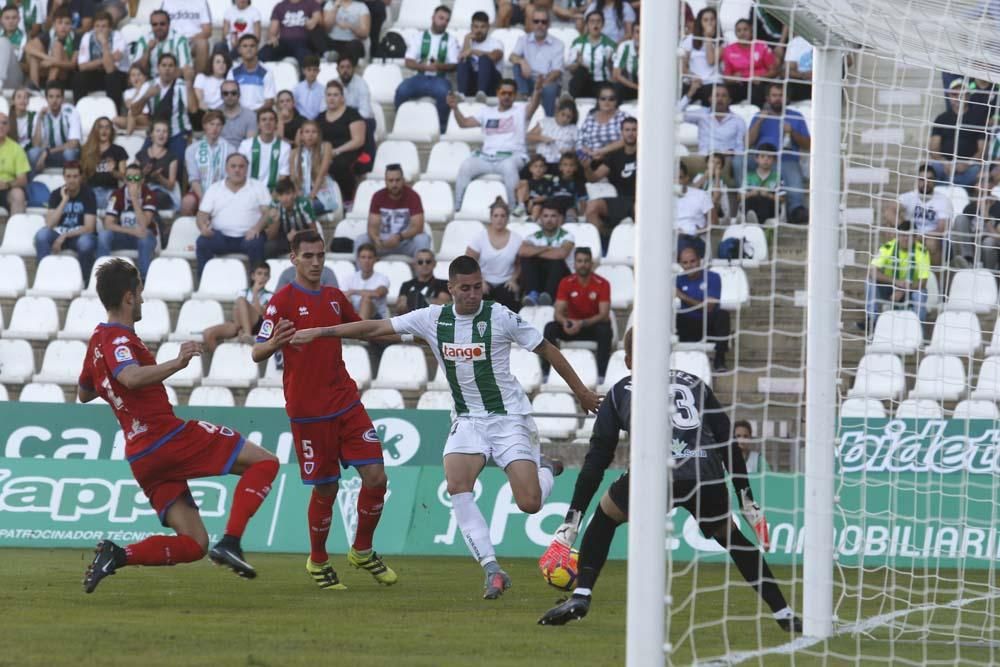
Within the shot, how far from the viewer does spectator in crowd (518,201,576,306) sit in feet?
50.8

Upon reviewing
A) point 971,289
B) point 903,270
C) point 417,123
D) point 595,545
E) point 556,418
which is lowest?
point 556,418

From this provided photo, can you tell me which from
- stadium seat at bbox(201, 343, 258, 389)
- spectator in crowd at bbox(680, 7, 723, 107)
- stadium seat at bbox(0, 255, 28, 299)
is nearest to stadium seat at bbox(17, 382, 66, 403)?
stadium seat at bbox(201, 343, 258, 389)

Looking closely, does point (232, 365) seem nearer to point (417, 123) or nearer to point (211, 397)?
point (211, 397)

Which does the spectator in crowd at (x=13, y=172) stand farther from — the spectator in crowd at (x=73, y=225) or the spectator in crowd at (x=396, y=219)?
the spectator in crowd at (x=396, y=219)

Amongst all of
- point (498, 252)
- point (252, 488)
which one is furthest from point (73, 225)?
point (252, 488)

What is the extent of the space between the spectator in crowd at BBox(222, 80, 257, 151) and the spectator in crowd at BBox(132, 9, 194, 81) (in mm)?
1205

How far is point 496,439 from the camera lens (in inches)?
361

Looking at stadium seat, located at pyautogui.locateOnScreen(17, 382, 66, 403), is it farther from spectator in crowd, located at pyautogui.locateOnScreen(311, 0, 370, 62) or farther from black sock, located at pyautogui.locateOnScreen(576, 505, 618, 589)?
black sock, located at pyautogui.locateOnScreen(576, 505, 618, 589)

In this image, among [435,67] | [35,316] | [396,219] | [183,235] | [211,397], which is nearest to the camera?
[211,397]

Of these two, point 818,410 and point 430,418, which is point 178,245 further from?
point 818,410

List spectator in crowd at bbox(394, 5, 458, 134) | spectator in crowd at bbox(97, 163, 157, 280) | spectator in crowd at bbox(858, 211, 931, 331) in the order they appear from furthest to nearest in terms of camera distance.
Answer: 1. spectator in crowd at bbox(394, 5, 458, 134)
2. spectator in crowd at bbox(97, 163, 157, 280)
3. spectator in crowd at bbox(858, 211, 931, 331)

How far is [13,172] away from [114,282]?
1037 centimetres

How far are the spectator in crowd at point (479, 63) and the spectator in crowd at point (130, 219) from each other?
4.16 metres

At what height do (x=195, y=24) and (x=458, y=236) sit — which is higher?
(x=195, y=24)
